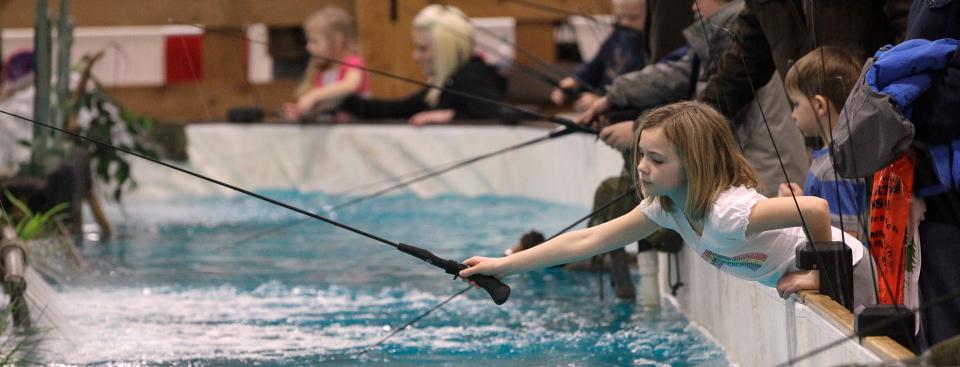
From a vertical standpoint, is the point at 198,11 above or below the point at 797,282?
above

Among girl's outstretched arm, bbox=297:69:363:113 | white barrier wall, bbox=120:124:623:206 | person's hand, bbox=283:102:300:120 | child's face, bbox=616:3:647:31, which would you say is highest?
girl's outstretched arm, bbox=297:69:363:113

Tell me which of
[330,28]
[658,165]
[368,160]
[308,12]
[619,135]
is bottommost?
[658,165]

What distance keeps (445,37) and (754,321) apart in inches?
225

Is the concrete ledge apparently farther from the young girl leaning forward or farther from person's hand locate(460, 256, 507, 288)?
Answer: person's hand locate(460, 256, 507, 288)

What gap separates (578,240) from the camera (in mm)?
3518

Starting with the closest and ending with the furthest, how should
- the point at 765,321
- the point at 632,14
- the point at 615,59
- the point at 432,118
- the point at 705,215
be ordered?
1. the point at 705,215
2. the point at 765,321
3. the point at 632,14
4. the point at 615,59
5. the point at 432,118

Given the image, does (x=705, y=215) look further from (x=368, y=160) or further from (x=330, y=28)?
(x=330, y=28)

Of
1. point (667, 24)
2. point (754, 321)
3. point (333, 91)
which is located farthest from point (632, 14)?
point (333, 91)

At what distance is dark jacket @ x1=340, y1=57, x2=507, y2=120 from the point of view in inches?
373

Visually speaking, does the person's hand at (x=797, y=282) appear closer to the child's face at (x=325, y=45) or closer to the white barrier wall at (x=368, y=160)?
the white barrier wall at (x=368, y=160)

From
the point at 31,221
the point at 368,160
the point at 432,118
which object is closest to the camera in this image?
the point at 31,221

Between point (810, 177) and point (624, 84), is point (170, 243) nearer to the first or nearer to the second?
point (624, 84)

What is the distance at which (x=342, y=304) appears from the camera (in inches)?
232

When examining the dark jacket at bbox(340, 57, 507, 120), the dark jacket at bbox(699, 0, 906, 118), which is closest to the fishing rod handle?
the dark jacket at bbox(699, 0, 906, 118)
